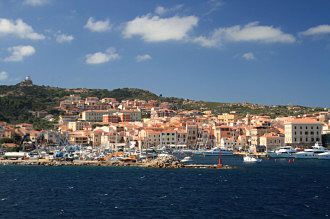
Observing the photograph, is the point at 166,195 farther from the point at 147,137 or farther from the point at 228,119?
the point at 228,119

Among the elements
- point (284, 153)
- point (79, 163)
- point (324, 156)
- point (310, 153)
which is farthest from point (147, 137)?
point (324, 156)

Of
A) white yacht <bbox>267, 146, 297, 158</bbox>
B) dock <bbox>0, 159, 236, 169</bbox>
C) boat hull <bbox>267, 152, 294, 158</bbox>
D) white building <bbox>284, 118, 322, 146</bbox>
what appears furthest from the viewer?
white building <bbox>284, 118, 322, 146</bbox>

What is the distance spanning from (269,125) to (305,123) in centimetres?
2253

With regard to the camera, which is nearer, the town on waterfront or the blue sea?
the blue sea

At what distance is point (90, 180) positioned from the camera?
44281 mm

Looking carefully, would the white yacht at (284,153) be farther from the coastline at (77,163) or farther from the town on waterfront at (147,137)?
the coastline at (77,163)

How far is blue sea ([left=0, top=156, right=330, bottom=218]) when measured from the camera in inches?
1064

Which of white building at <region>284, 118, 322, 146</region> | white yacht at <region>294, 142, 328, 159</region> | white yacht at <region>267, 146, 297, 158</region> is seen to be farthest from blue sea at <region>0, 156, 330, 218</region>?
white building at <region>284, 118, 322, 146</region>

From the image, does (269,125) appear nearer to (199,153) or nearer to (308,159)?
(199,153)

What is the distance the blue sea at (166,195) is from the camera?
27031 mm

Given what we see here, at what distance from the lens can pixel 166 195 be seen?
33.8 m

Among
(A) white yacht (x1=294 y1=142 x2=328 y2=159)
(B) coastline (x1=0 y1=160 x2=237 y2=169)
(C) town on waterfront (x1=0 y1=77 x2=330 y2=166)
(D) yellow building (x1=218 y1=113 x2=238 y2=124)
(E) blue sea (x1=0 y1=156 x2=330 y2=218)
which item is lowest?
(E) blue sea (x1=0 y1=156 x2=330 y2=218)

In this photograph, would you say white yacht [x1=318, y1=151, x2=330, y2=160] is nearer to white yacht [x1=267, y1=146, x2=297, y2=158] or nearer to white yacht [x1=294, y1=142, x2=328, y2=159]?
white yacht [x1=294, y1=142, x2=328, y2=159]

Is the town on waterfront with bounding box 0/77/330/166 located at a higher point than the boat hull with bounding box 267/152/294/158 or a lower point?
higher
